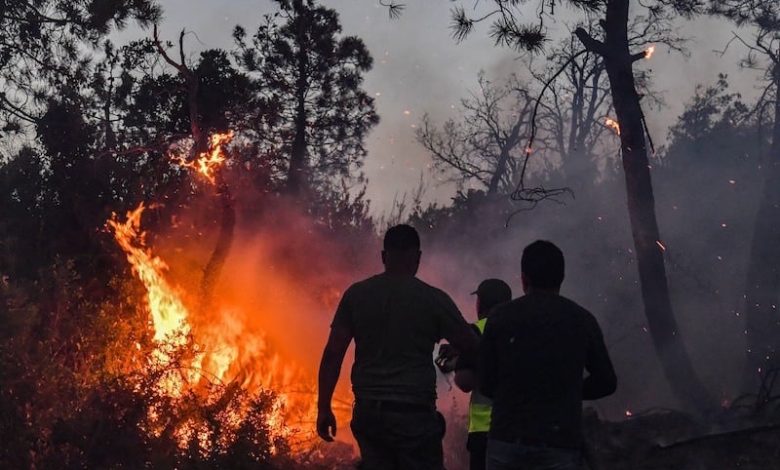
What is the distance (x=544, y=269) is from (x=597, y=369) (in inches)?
19.9

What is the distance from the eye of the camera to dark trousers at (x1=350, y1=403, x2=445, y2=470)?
4293 mm

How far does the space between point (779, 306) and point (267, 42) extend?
13.1 m

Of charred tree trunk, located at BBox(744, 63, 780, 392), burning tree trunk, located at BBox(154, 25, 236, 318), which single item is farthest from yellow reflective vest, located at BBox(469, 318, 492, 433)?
charred tree trunk, located at BBox(744, 63, 780, 392)

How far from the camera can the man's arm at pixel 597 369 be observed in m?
3.62

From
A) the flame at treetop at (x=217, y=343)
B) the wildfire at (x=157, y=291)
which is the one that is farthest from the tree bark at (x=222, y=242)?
the wildfire at (x=157, y=291)

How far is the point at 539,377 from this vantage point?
11.5 ft

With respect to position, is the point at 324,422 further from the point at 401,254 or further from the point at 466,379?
the point at 401,254

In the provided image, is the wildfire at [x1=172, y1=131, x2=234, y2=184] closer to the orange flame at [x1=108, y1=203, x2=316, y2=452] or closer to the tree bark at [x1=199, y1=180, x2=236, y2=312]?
the tree bark at [x1=199, y1=180, x2=236, y2=312]

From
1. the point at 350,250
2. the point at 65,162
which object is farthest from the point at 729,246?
the point at 65,162

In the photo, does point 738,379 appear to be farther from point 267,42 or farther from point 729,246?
point 267,42

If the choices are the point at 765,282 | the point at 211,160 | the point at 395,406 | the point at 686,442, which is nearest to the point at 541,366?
the point at 395,406

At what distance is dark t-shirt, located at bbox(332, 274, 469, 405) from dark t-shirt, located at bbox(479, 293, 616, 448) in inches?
28.5

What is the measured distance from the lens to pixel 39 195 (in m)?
13.5

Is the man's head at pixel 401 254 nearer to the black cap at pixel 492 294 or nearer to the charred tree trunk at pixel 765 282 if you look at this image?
the black cap at pixel 492 294
